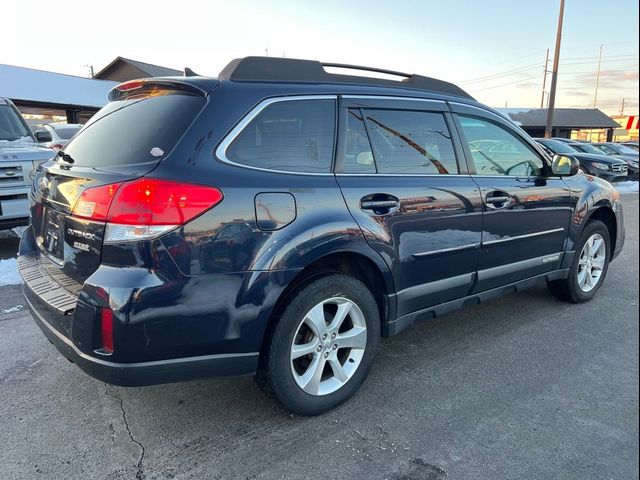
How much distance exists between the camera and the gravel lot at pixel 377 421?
2357mm

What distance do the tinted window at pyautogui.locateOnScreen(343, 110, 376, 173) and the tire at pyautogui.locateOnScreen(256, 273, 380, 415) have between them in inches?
25.4

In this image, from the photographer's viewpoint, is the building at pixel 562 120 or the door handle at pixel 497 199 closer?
the door handle at pixel 497 199

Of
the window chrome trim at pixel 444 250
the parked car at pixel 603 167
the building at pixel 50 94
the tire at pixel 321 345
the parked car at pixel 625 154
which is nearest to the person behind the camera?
the tire at pixel 321 345

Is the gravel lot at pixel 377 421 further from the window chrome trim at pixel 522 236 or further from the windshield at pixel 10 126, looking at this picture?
the windshield at pixel 10 126

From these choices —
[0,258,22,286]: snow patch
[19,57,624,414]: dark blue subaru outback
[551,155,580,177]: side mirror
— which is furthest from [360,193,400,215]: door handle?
[0,258,22,286]: snow patch

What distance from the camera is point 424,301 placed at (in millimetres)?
3242

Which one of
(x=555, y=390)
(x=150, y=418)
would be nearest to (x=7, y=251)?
(x=150, y=418)

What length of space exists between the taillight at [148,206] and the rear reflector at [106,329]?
315mm

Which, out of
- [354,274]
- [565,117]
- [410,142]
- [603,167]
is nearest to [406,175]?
[410,142]

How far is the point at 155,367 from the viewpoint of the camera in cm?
223

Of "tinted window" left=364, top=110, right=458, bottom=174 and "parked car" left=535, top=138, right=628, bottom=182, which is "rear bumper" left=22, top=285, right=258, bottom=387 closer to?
"tinted window" left=364, top=110, right=458, bottom=174

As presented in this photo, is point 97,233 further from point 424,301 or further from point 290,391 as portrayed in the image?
point 424,301

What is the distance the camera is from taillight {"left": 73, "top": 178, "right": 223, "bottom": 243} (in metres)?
2.12

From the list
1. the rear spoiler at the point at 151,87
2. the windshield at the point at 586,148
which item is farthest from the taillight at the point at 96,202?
the windshield at the point at 586,148
